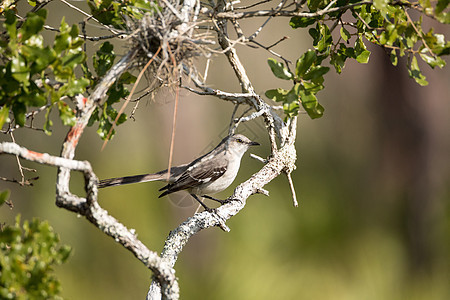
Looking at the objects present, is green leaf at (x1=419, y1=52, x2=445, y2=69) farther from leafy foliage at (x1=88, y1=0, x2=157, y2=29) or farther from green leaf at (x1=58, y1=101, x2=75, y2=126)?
green leaf at (x1=58, y1=101, x2=75, y2=126)

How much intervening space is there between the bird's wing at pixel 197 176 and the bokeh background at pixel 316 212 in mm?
616

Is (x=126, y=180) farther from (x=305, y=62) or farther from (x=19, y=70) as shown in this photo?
(x=19, y=70)

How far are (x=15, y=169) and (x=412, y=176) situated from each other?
323 inches

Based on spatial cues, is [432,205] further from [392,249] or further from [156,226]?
[156,226]

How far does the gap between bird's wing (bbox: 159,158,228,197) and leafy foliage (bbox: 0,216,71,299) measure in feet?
8.81

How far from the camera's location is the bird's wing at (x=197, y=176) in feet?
14.9

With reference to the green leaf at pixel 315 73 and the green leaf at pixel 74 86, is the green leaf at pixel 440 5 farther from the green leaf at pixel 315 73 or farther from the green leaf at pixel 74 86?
the green leaf at pixel 74 86

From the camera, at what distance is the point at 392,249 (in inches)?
315

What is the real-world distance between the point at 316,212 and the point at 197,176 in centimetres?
424

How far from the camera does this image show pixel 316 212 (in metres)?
8.34

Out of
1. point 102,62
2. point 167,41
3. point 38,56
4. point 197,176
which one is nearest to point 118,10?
point 102,62

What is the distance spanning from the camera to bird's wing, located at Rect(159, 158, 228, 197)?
455cm

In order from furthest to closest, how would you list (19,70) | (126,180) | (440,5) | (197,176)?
(197,176) → (126,180) → (440,5) → (19,70)

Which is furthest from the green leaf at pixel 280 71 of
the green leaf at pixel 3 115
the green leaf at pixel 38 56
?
the green leaf at pixel 3 115
